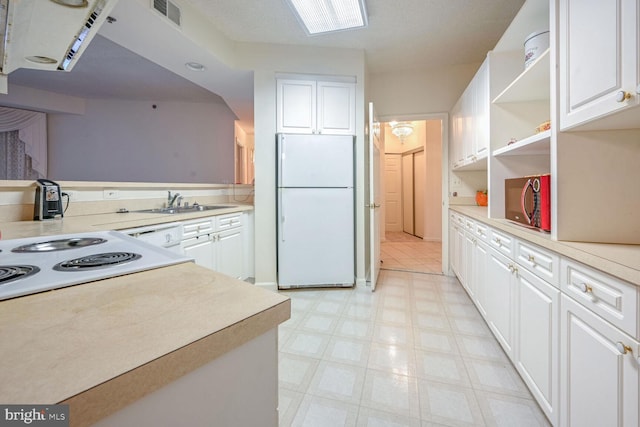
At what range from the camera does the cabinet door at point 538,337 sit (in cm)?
119

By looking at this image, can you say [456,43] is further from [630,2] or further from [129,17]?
[129,17]

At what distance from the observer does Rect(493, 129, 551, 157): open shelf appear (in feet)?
4.68

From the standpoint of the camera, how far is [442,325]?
2295mm

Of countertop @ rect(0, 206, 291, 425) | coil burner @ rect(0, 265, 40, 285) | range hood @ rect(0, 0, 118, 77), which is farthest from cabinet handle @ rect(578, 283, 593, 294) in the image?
range hood @ rect(0, 0, 118, 77)

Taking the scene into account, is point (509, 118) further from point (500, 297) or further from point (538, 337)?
point (538, 337)

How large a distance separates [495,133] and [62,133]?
6.82 meters

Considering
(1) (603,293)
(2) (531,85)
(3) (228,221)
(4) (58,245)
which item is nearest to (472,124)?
(2) (531,85)

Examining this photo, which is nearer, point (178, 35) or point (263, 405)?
point (263, 405)

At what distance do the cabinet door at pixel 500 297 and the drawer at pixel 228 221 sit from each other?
2193 millimetres

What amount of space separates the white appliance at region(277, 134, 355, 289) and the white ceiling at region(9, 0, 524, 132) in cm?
96

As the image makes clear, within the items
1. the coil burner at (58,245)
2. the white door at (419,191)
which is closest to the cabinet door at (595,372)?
the coil burner at (58,245)

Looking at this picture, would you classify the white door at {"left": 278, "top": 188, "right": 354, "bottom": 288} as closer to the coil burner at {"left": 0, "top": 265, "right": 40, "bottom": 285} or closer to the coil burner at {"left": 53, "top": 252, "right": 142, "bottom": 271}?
the coil burner at {"left": 53, "top": 252, "right": 142, "bottom": 271}

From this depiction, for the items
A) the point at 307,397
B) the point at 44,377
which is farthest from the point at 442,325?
the point at 44,377

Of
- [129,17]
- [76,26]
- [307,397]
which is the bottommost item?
[307,397]
